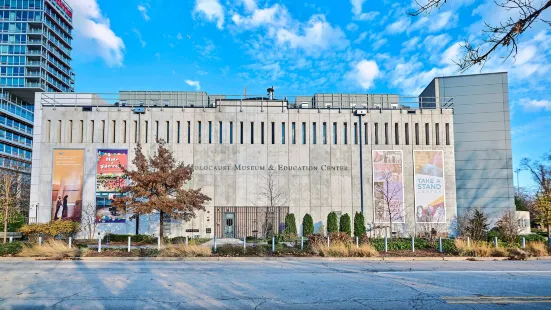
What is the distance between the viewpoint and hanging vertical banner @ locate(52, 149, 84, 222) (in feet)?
94.9

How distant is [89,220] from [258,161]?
48.0 feet

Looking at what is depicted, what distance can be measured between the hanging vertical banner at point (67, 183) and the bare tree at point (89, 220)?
518mm

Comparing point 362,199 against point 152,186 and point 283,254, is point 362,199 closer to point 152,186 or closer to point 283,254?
point 283,254

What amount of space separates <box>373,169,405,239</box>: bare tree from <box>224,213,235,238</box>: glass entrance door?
12.4 m

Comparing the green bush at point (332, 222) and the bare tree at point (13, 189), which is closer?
the bare tree at point (13, 189)

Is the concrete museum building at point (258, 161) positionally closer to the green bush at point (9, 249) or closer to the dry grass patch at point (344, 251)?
the green bush at point (9, 249)

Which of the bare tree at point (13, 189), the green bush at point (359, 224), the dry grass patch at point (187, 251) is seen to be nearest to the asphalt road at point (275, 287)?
the dry grass patch at point (187, 251)

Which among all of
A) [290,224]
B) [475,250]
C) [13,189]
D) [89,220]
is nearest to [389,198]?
[290,224]

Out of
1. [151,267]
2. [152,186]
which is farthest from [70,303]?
[152,186]

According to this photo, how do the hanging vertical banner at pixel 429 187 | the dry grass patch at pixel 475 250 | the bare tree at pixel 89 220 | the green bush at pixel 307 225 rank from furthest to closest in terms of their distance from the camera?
the hanging vertical banner at pixel 429 187 < the green bush at pixel 307 225 < the bare tree at pixel 89 220 < the dry grass patch at pixel 475 250

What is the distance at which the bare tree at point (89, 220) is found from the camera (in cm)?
2844

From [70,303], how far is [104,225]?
2384cm

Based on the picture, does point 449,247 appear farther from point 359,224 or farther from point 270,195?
point 270,195

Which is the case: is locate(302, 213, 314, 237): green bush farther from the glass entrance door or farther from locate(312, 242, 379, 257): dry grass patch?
locate(312, 242, 379, 257): dry grass patch
